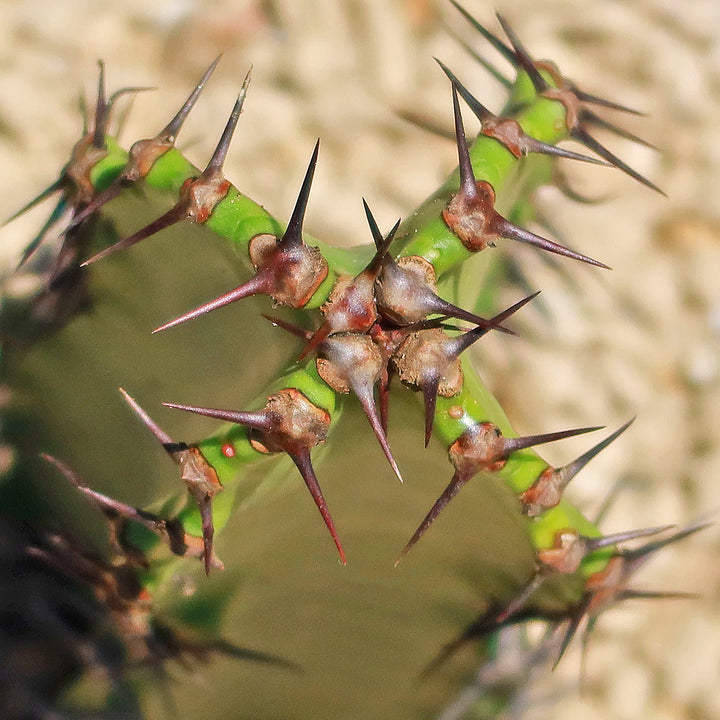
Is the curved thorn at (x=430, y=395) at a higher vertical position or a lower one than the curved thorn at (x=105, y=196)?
lower

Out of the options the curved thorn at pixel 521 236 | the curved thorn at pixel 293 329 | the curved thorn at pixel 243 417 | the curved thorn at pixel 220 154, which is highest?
the curved thorn at pixel 220 154

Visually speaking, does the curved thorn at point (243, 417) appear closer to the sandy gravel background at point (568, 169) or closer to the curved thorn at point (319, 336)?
the curved thorn at point (319, 336)

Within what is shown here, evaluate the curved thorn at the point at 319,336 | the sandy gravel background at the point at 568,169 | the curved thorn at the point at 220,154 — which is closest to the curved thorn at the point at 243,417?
the curved thorn at the point at 319,336

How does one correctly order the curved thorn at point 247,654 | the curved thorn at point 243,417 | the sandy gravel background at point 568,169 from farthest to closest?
the sandy gravel background at point 568,169 → the curved thorn at point 247,654 → the curved thorn at point 243,417

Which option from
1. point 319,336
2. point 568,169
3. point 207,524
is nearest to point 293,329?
point 319,336

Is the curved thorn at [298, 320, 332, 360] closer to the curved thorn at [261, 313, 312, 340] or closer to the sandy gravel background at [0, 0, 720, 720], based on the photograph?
the curved thorn at [261, 313, 312, 340]

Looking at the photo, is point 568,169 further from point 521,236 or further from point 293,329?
point 293,329

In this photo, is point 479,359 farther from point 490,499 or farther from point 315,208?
point 490,499

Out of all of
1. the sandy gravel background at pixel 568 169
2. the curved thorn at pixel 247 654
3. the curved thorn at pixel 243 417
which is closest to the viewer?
the curved thorn at pixel 243 417

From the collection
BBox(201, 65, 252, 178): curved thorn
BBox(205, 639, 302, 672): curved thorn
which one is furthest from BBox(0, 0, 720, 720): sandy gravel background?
BBox(201, 65, 252, 178): curved thorn

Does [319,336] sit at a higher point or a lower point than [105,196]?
lower
